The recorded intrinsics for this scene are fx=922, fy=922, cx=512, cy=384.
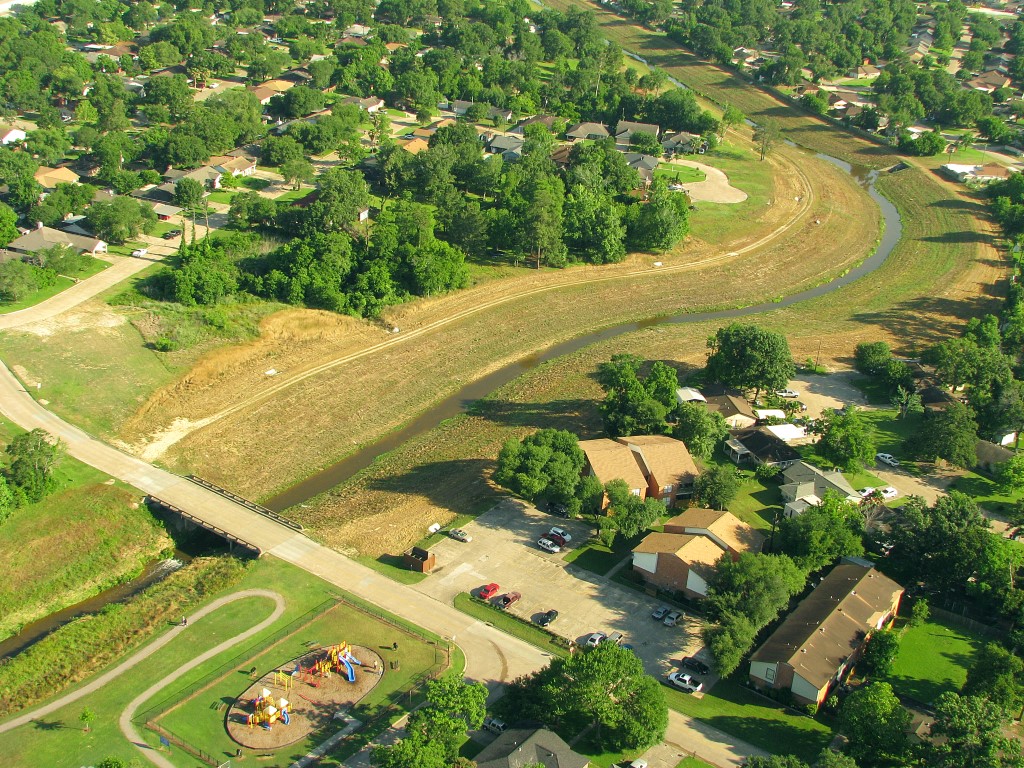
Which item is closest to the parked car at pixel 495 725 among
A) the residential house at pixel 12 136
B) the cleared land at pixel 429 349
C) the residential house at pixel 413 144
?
the cleared land at pixel 429 349

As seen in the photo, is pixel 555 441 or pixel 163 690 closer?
pixel 163 690

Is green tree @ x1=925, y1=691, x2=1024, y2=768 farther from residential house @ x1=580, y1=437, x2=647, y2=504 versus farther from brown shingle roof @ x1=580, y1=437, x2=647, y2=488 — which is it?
brown shingle roof @ x1=580, y1=437, x2=647, y2=488

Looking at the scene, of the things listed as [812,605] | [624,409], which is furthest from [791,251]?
[812,605]

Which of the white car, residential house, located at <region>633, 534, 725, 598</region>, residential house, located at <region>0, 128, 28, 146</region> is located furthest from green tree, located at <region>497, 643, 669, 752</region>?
residential house, located at <region>0, 128, 28, 146</region>

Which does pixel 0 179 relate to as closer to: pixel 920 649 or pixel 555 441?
pixel 555 441

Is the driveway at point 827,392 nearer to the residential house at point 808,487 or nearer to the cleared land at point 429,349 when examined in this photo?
the residential house at point 808,487
